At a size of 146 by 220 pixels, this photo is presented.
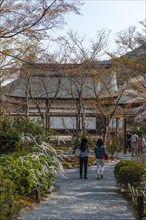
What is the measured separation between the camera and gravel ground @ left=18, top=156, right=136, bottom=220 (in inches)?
334

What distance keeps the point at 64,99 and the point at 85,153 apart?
14.6 meters

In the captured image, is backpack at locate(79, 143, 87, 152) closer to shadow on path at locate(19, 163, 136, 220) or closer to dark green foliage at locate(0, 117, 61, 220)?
shadow on path at locate(19, 163, 136, 220)

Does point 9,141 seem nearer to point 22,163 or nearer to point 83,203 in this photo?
point 22,163

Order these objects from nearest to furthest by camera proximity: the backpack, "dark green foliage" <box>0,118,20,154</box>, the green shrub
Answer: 1. the green shrub
2. "dark green foliage" <box>0,118,20,154</box>
3. the backpack

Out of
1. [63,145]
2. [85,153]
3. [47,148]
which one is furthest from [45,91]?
[47,148]

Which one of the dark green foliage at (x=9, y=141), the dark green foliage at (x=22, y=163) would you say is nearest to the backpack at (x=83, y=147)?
the dark green foliage at (x=22, y=163)

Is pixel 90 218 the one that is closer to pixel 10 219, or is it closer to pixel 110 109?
pixel 10 219

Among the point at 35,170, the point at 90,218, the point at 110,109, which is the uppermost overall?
the point at 110,109

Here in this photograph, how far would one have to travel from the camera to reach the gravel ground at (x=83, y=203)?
8.48 metres

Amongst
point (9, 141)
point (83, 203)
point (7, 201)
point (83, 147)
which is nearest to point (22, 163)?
point (83, 203)

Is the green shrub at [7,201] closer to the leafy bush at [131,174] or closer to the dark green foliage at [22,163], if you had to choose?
the dark green foliage at [22,163]

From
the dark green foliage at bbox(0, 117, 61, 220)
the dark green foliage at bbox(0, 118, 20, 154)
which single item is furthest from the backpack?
the dark green foliage at bbox(0, 118, 20, 154)

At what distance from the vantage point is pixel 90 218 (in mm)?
8289

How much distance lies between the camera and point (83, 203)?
10.1 meters
